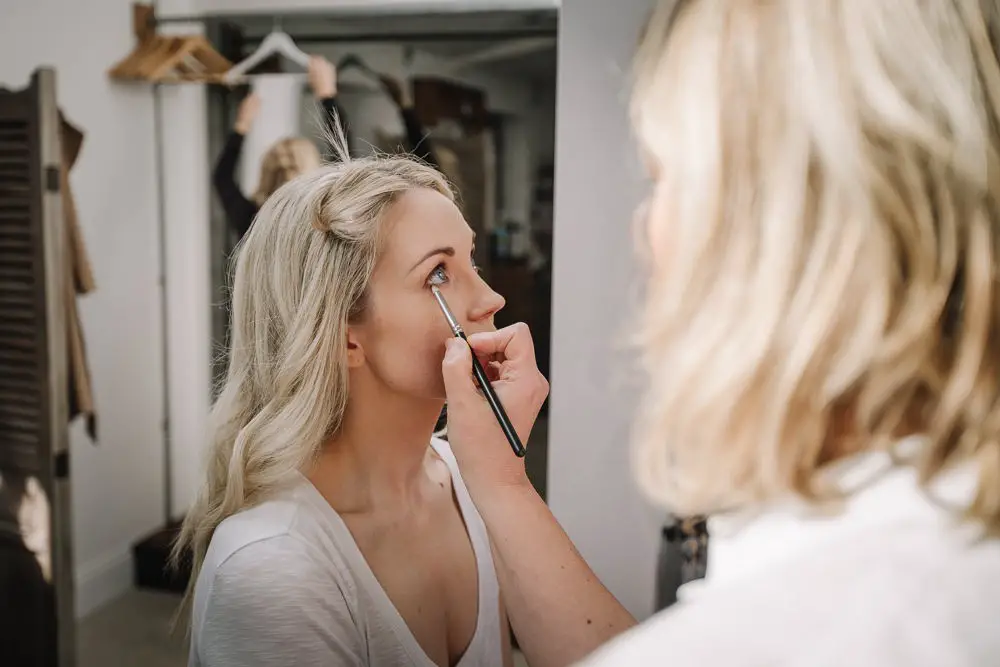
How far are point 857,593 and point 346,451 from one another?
0.58 m

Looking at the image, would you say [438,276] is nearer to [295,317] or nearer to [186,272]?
[295,317]

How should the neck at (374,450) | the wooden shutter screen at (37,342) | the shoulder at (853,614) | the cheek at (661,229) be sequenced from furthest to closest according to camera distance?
the wooden shutter screen at (37,342) < the neck at (374,450) < the cheek at (661,229) < the shoulder at (853,614)

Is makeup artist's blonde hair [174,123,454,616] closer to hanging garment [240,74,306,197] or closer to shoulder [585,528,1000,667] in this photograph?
hanging garment [240,74,306,197]

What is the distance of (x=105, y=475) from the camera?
57.2 inches

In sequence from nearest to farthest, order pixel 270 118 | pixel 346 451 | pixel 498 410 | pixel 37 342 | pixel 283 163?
pixel 498 410, pixel 346 451, pixel 283 163, pixel 270 118, pixel 37 342

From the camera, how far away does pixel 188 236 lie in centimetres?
126

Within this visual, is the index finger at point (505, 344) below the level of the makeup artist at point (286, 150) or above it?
below

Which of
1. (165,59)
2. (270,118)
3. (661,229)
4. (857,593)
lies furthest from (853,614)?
(165,59)

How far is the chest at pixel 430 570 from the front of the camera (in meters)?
0.88

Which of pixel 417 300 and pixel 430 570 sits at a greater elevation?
pixel 417 300

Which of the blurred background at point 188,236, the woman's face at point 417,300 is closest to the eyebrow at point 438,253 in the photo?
the woman's face at point 417,300

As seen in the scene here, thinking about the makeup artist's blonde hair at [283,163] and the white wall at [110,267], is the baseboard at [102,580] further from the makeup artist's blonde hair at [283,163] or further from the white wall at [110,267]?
the makeup artist's blonde hair at [283,163]

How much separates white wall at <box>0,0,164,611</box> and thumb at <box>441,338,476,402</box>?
68 cm

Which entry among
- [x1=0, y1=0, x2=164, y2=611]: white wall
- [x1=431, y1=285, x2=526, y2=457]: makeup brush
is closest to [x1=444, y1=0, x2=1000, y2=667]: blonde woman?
[x1=431, y1=285, x2=526, y2=457]: makeup brush
